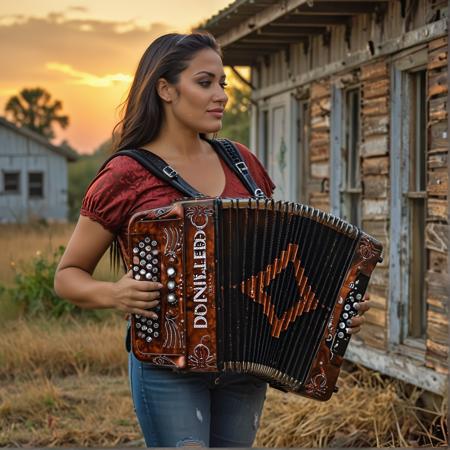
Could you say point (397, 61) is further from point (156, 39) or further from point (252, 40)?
point (156, 39)

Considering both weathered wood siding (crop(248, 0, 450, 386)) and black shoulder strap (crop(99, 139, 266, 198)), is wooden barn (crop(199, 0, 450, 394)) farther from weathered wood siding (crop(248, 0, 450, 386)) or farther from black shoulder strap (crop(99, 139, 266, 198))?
black shoulder strap (crop(99, 139, 266, 198))

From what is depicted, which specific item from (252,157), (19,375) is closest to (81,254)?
(252,157)

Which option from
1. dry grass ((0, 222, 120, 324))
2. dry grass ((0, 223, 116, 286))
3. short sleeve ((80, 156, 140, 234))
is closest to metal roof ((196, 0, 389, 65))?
dry grass ((0, 222, 120, 324))

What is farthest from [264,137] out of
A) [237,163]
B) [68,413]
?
[237,163]

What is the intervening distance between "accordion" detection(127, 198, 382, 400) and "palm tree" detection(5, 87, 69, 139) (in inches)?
2179

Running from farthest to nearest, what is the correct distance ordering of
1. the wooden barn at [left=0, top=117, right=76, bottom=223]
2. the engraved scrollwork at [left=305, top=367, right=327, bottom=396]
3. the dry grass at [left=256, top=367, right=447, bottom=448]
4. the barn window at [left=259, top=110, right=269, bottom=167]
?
the wooden barn at [left=0, top=117, right=76, bottom=223]
the barn window at [left=259, top=110, right=269, bottom=167]
the dry grass at [left=256, top=367, right=447, bottom=448]
the engraved scrollwork at [left=305, top=367, right=327, bottom=396]

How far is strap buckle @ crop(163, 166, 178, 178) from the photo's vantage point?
3.06 m

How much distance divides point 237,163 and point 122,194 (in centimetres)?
43

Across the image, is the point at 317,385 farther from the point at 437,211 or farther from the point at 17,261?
the point at 17,261

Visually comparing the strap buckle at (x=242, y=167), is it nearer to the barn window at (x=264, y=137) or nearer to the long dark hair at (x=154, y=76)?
the long dark hair at (x=154, y=76)

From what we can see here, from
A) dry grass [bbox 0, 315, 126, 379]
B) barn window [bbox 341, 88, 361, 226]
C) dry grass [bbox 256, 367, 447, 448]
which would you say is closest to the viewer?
dry grass [bbox 256, 367, 447, 448]

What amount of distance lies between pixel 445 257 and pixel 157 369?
372cm

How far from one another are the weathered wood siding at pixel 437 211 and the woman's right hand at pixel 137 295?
144 inches

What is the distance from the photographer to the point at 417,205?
7031mm
